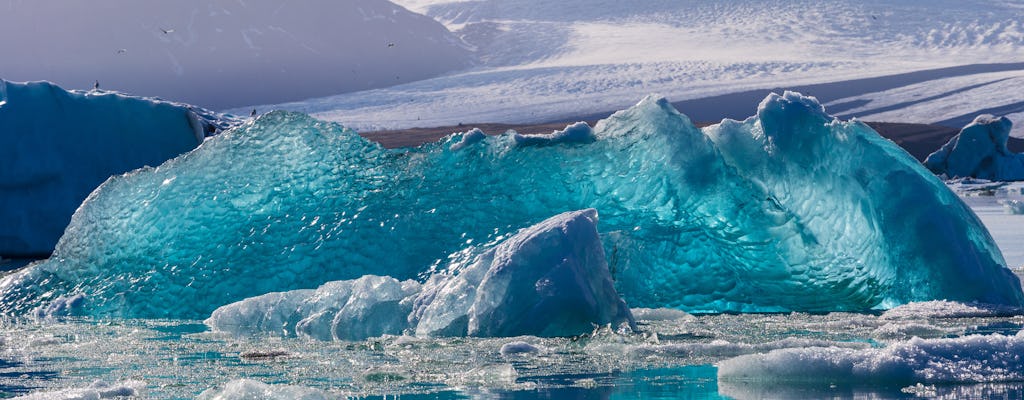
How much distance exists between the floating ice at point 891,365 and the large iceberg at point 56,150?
8643mm

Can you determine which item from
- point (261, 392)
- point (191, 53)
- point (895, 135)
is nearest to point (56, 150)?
point (261, 392)

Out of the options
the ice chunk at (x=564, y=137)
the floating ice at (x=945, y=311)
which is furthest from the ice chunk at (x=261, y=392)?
the ice chunk at (x=564, y=137)

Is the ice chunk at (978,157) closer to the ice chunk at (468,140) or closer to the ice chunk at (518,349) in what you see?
the ice chunk at (468,140)

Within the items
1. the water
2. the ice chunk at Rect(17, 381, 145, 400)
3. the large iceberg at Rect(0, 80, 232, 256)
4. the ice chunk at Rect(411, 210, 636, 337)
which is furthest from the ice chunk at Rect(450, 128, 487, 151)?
the large iceberg at Rect(0, 80, 232, 256)

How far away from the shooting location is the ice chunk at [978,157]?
2756 centimetres

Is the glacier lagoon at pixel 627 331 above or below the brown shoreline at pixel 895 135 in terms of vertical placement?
above

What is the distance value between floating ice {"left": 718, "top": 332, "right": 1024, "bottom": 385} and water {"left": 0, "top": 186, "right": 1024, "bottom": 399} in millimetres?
34

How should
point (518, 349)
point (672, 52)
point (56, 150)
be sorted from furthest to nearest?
point (672, 52) → point (56, 150) → point (518, 349)

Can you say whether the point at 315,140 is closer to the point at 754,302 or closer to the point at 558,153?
the point at 558,153

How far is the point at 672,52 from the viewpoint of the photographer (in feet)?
156

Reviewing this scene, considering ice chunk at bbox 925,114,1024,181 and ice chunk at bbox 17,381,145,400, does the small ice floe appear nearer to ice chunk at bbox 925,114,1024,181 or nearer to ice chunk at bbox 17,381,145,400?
ice chunk at bbox 925,114,1024,181

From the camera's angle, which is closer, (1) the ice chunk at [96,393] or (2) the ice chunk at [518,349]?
(1) the ice chunk at [96,393]

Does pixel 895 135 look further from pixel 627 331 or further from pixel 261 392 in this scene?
pixel 261 392

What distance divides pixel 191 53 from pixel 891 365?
157ft
